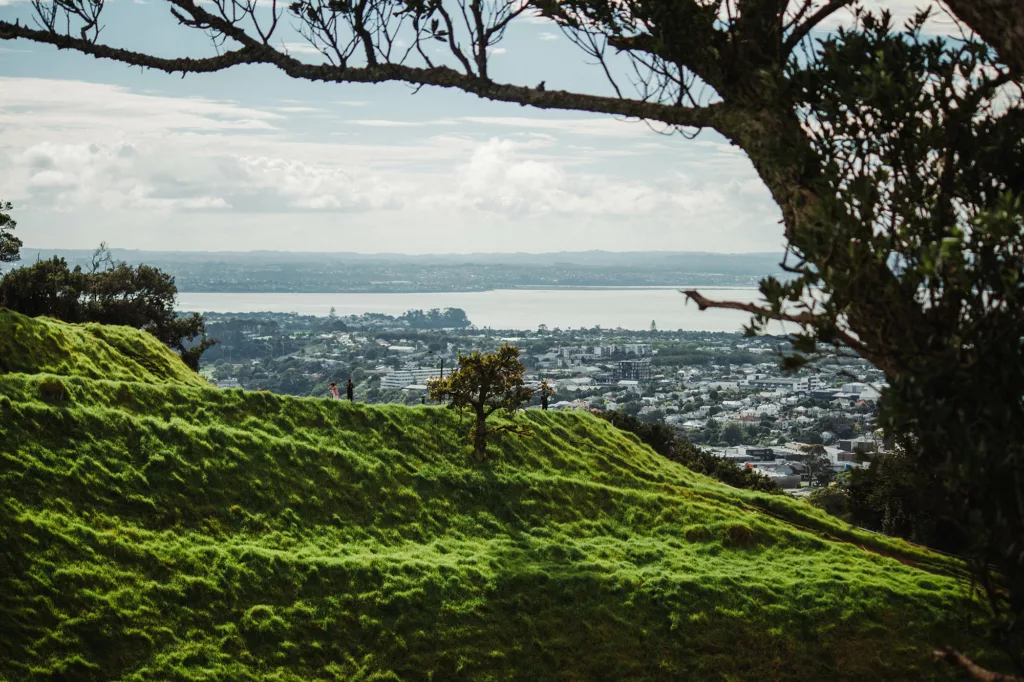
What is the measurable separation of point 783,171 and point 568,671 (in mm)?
15345

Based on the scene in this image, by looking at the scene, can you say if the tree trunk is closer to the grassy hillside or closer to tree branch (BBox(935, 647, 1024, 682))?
the grassy hillside

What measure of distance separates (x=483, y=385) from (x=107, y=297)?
1253 inches

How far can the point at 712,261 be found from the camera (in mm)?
143375

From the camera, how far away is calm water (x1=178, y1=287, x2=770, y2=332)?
125375 mm

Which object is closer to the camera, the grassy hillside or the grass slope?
the grassy hillside

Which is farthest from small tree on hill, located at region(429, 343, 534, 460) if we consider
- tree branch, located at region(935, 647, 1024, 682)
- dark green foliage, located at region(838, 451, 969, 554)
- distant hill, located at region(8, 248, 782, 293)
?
distant hill, located at region(8, 248, 782, 293)

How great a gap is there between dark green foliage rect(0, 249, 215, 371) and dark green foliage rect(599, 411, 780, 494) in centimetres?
2370

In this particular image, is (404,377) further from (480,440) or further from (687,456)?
(480,440)

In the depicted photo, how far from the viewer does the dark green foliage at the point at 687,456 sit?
157 feet

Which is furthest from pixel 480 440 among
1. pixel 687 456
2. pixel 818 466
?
pixel 818 466

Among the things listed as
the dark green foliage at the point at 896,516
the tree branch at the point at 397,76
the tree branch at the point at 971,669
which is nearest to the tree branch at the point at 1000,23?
the tree branch at the point at 397,76

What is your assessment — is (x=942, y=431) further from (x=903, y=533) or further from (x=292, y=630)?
(x=903, y=533)

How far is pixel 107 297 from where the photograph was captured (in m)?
53.8

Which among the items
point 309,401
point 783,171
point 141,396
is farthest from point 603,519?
point 783,171
